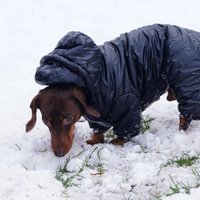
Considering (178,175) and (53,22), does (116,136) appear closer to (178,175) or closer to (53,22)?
(178,175)

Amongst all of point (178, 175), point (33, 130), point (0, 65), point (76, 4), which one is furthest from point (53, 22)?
point (178, 175)

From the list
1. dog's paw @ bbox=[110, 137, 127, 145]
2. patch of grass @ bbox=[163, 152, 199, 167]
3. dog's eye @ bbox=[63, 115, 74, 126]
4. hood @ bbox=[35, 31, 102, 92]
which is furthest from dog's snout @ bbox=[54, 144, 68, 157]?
patch of grass @ bbox=[163, 152, 199, 167]

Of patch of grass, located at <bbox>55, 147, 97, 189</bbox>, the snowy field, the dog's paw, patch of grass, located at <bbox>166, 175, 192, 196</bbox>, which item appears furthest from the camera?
the dog's paw

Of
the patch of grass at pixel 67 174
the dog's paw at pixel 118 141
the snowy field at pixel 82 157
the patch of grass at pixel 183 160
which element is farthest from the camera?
the dog's paw at pixel 118 141

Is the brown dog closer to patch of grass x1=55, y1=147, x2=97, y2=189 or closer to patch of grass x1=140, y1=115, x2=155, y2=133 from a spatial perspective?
patch of grass x1=55, y1=147, x2=97, y2=189

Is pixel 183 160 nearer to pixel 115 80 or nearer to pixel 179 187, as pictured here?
pixel 179 187

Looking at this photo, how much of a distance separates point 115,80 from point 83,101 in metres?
0.34

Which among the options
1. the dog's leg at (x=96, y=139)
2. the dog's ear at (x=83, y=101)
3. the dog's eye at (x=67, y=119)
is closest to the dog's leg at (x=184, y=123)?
the dog's leg at (x=96, y=139)

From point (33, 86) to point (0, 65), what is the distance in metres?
0.63

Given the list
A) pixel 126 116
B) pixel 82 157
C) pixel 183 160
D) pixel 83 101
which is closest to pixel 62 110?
pixel 83 101

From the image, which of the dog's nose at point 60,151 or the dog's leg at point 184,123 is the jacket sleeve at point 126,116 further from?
the dog's nose at point 60,151

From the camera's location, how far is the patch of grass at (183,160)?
4145 millimetres

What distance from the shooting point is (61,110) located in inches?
164

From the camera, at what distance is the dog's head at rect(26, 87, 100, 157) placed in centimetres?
417
